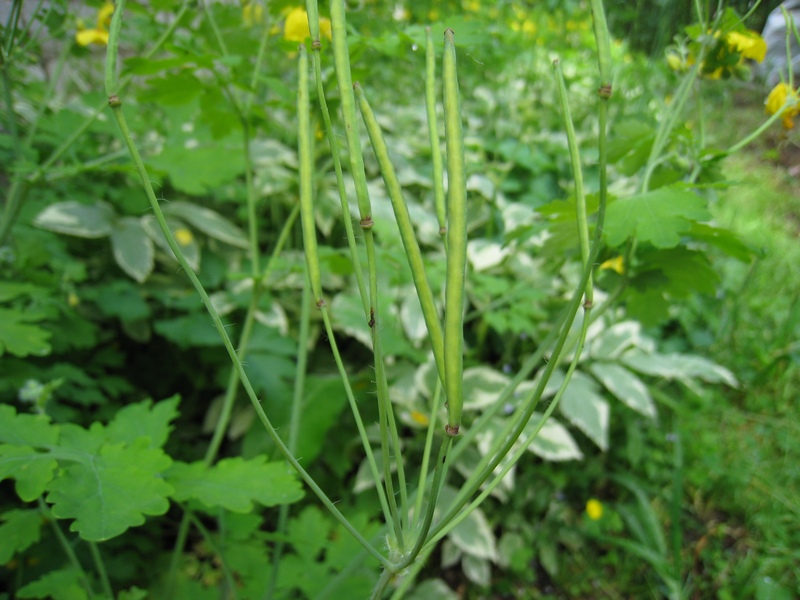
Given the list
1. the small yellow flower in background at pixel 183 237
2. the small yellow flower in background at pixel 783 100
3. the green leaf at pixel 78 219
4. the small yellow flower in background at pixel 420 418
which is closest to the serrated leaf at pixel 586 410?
the small yellow flower in background at pixel 420 418

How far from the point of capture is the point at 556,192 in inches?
92.4

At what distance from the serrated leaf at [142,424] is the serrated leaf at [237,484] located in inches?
2.2

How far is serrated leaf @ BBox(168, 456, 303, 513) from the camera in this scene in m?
0.64

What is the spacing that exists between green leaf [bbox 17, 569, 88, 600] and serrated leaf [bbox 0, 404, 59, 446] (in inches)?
10.6

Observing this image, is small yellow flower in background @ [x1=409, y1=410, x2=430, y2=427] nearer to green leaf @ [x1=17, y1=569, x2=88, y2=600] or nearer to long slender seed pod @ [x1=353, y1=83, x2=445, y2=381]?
green leaf @ [x1=17, y1=569, x2=88, y2=600]

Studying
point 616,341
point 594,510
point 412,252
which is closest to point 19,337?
point 412,252

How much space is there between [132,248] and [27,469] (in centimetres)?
110

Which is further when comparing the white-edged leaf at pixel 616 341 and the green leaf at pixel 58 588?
the white-edged leaf at pixel 616 341

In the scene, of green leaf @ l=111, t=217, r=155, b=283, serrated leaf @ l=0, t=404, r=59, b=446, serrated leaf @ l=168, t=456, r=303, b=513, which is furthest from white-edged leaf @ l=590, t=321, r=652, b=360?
serrated leaf @ l=0, t=404, r=59, b=446

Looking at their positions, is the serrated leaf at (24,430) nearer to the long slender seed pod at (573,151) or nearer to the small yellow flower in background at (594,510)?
the long slender seed pod at (573,151)

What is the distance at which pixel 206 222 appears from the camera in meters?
1.72

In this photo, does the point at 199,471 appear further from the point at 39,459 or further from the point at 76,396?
the point at 76,396

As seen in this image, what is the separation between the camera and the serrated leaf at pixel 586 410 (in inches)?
58.9

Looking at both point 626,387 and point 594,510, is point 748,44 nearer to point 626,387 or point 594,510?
point 626,387
